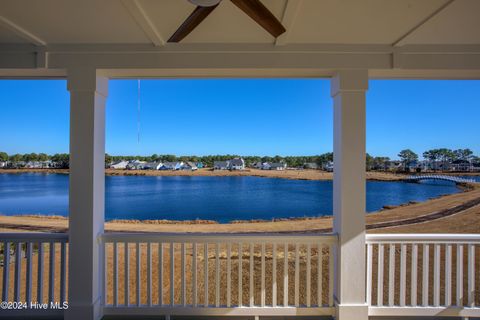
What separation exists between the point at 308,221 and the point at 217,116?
4.54 metres

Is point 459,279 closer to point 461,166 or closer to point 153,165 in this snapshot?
point 461,166

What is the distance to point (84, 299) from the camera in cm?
226

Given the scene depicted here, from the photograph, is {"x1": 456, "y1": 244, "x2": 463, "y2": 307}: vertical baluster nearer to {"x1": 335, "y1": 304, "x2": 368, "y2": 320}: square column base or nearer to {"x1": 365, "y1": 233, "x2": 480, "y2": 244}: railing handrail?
{"x1": 365, "y1": 233, "x2": 480, "y2": 244}: railing handrail

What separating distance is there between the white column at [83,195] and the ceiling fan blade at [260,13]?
5.26 feet

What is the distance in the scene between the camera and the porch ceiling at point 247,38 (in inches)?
67.0

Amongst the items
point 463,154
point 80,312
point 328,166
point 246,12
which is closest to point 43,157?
point 80,312

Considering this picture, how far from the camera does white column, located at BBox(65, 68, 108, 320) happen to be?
7.41 ft

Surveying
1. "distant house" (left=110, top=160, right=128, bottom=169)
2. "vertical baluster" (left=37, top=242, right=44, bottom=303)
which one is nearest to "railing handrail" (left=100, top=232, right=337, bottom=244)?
"vertical baluster" (left=37, top=242, right=44, bottom=303)

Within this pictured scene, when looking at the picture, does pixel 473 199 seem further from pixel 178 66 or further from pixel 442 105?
A: pixel 178 66

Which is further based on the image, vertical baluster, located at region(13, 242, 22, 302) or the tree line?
the tree line

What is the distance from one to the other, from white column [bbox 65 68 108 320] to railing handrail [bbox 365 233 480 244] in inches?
96.4

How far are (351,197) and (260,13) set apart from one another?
166 centimetres

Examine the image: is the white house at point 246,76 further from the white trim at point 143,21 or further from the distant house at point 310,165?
the distant house at point 310,165

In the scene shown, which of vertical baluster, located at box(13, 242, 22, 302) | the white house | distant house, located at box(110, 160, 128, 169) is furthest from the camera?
distant house, located at box(110, 160, 128, 169)
